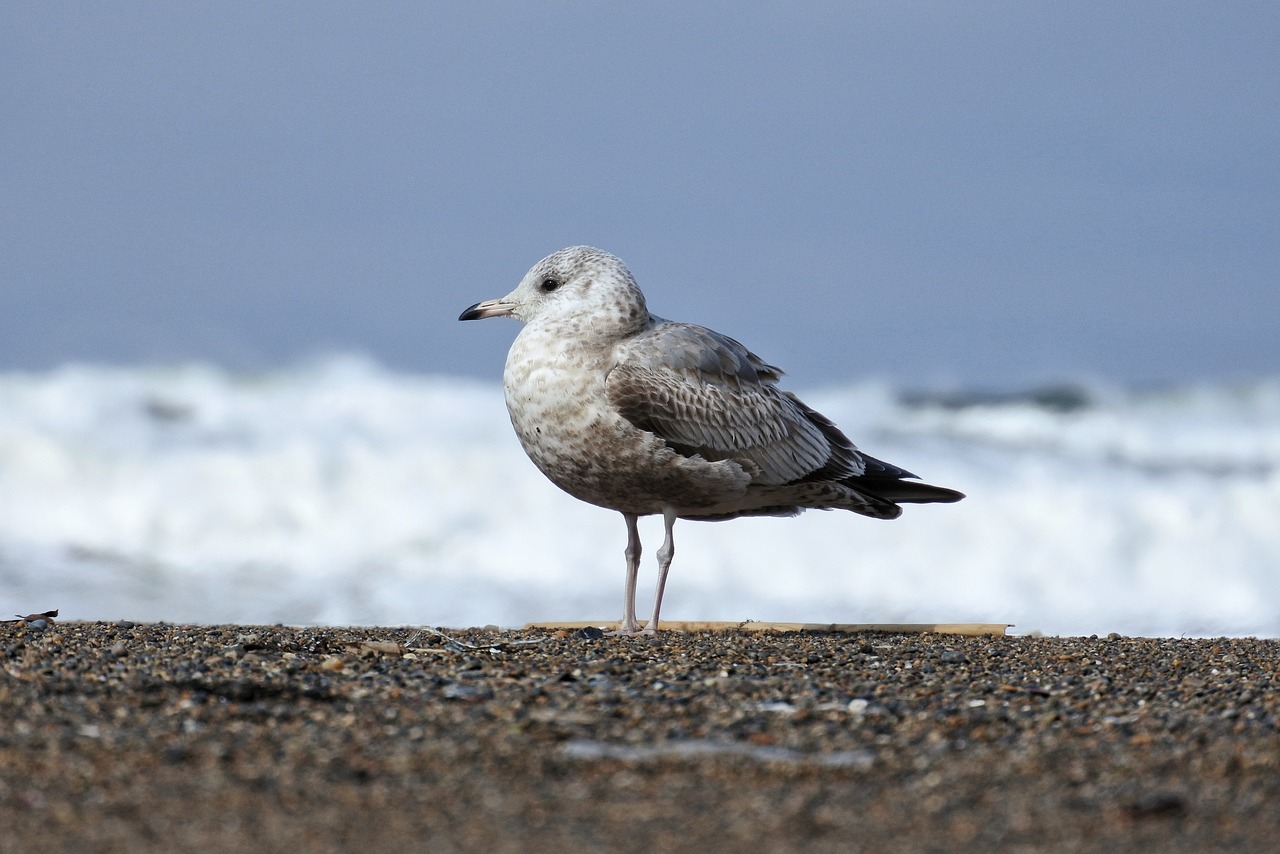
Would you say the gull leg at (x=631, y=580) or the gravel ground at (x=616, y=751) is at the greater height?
the gull leg at (x=631, y=580)

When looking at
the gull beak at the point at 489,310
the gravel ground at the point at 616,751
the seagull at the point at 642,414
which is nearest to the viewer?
the gravel ground at the point at 616,751

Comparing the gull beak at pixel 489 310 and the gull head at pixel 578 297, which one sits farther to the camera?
the gull beak at pixel 489 310

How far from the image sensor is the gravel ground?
310 centimetres

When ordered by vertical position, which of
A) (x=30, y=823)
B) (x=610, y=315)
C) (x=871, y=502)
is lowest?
(x=30, y=823)

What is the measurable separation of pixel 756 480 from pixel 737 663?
206 centimetres

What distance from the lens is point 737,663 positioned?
551 centimetres

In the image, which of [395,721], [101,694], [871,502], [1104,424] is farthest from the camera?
[1104,424]

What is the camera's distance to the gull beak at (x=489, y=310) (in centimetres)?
768

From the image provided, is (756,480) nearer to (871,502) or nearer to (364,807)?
(871,502)

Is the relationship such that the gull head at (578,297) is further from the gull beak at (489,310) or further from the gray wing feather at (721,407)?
the gray wing feather at (721,407)

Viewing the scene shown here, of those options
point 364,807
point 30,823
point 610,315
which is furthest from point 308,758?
point 610,315

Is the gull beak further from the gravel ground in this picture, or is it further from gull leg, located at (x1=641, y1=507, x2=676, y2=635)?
the gravel ground

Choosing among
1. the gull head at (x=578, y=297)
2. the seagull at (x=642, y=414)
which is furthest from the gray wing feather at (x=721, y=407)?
the gull head at (x=578, y=297)

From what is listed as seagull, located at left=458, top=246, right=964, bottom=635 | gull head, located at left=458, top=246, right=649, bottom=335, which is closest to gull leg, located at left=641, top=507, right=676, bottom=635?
seagull, located at left=458, top=246, right=964, bottom=635
